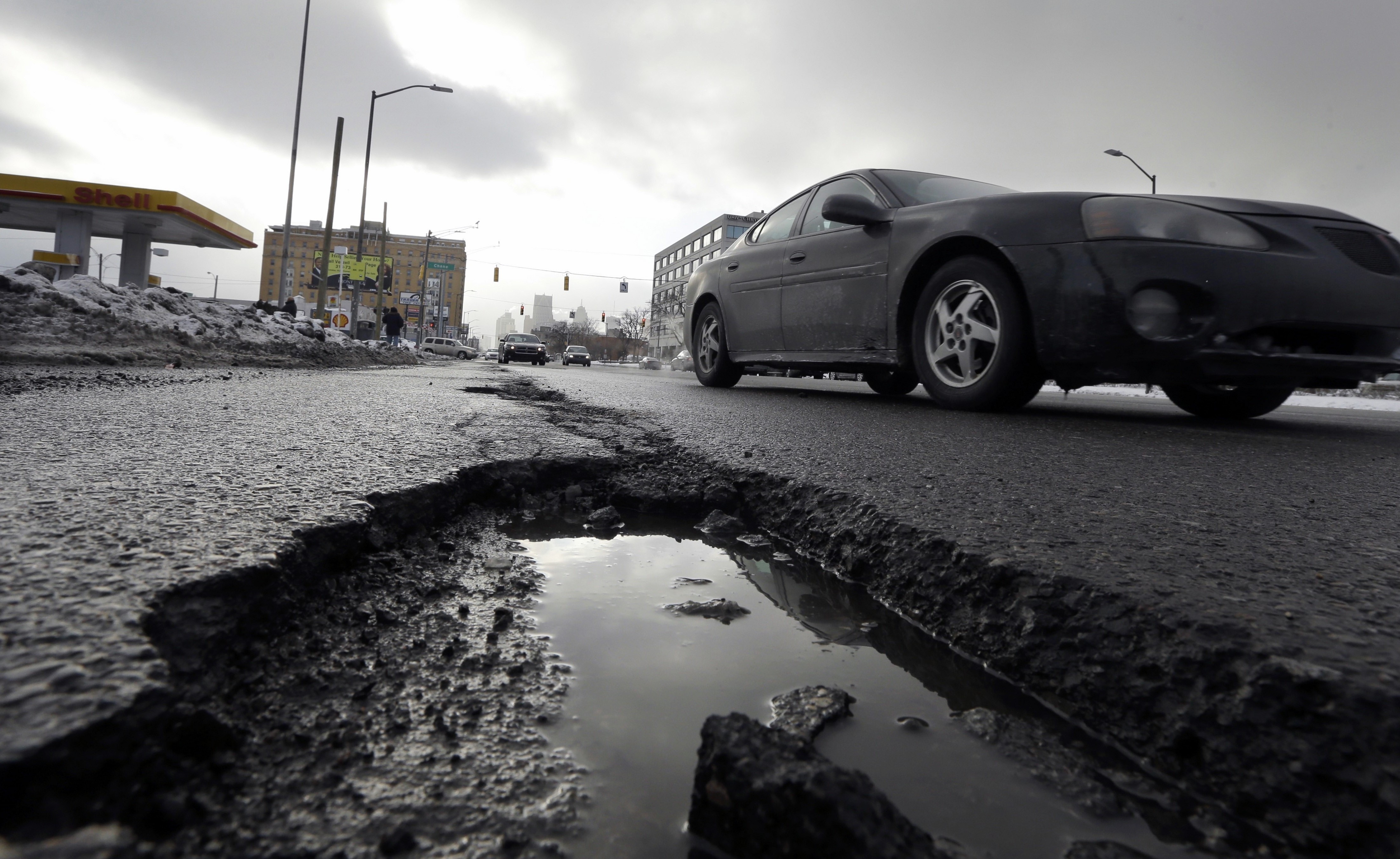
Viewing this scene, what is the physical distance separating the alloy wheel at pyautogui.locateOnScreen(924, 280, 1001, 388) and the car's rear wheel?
2.49m

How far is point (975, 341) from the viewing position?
3965 millimetres

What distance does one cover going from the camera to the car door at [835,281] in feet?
14.6

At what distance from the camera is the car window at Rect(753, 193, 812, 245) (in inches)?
213

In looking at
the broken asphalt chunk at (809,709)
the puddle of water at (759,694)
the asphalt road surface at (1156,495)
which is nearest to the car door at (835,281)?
the asphalt road surface at (1156,495)

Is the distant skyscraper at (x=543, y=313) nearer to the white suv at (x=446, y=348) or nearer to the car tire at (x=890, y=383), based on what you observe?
the white suv at (x=446, y=348)

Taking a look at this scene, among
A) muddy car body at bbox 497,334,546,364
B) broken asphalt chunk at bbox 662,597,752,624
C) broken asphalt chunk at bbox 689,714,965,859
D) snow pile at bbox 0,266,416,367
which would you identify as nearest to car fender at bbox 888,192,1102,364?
broken asphalt chunk at bbox 662,597,752,624

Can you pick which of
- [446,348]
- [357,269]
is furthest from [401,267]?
[357,269]

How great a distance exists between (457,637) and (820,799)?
0.65m

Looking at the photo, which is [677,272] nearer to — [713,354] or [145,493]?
[713,354]

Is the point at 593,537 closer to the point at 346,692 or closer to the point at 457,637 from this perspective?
the point at 457,637

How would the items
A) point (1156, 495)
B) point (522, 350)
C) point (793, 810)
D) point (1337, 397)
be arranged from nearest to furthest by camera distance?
point (793, 810) < point (1156, 495) < point (1337, 397) < point (522, 350)

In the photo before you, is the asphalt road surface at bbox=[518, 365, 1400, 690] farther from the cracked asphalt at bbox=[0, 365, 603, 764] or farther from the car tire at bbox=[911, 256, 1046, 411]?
the cracked asphalt at bbox=[0, 365, 603, 764]

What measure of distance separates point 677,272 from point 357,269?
231 ft

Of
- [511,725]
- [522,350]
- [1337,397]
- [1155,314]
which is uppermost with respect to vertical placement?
[1337,397]
